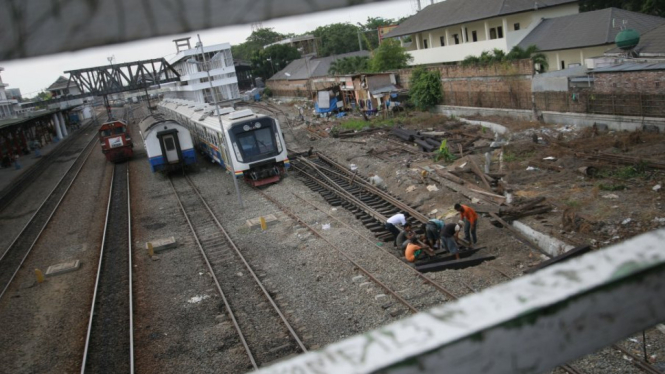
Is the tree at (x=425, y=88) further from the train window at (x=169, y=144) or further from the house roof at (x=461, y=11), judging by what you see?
the train window at (x=169, y=144)

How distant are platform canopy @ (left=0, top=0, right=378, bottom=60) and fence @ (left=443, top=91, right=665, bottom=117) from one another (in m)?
18.8

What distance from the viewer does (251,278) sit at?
38.0 feet

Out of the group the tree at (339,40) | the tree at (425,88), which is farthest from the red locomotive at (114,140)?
the tree at (339,40)

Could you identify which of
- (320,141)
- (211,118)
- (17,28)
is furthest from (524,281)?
(320,141)

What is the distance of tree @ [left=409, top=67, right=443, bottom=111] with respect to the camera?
31156 mm

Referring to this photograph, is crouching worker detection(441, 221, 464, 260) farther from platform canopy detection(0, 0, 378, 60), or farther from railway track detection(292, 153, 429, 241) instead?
platform canopy detection(0, 0, 378, 60)

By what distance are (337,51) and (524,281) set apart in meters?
71.5

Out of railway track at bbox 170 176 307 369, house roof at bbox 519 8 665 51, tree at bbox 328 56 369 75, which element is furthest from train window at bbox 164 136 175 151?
tree at bbox 328 56 369 75

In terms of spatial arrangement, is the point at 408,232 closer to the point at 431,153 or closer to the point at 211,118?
the point at 431,153

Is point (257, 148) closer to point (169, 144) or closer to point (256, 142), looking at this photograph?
point (256, 142)

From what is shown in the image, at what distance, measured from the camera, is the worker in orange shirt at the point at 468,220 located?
37.3ft

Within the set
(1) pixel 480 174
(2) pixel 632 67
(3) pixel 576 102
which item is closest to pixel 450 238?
(1) pixel 480 174

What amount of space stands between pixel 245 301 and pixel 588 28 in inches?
966

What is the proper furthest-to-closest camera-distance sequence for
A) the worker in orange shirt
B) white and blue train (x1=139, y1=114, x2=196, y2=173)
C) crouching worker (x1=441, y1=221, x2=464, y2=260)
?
1. white and blue train (x1=139, y1=114, x2=196, y2=173)
2. the worker in orange shirt
3. crouching worker (x1=441, y1=221, x2=464, y2=260)
